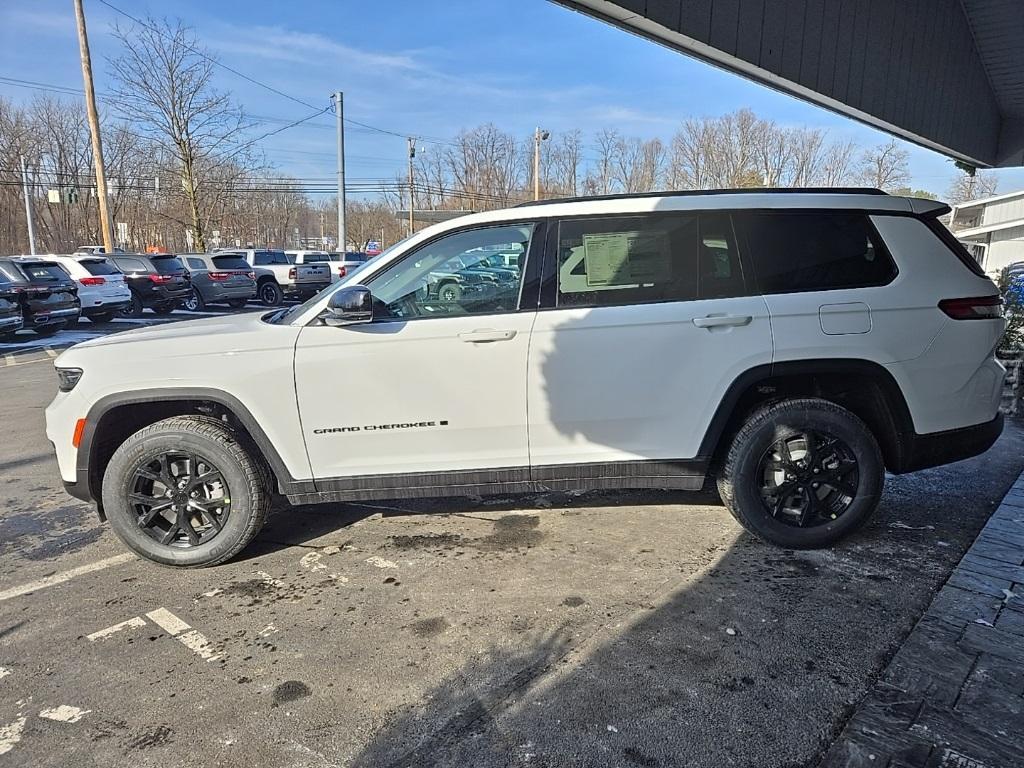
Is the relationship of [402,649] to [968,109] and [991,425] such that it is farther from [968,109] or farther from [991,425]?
[968,109]

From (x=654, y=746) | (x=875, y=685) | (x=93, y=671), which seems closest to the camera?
(x=654, y=746)

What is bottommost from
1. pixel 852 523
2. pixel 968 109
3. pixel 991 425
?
pixel 852 523

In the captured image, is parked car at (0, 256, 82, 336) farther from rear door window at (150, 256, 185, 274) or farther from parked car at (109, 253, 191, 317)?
rear door window at (150, 256, 185, 274)

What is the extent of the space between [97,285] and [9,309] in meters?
3.61

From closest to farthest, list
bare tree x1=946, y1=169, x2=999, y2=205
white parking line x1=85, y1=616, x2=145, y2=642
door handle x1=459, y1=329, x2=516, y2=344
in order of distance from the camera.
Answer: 1. white parking line x1=85, y1=616, x2=145, y2=642
2. door handle x1=459, y1=329, x2=516, y2=344
3. bare tree x1=946, y1=169, x2=999, y2=205

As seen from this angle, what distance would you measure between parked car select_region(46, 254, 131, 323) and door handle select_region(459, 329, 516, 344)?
14.9 meters

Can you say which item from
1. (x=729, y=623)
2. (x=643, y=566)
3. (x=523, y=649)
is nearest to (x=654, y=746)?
(x=523, y=649)

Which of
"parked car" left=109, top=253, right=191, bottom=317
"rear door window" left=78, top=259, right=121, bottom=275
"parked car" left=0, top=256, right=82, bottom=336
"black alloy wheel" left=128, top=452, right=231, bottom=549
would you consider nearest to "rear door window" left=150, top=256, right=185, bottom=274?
"parked car" left=109, top=253, right=191, bottom=317

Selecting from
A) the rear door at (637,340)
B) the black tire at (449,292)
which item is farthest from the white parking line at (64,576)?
the rear door at (637,340)

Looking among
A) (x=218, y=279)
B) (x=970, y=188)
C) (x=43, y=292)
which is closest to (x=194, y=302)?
(x=218, y=279)

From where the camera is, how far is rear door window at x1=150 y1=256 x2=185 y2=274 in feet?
59.8

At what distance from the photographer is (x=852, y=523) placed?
372 cm

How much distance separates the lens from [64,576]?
3670 millimetres

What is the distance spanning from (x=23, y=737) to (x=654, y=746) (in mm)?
2210
